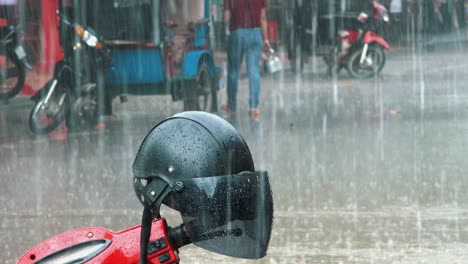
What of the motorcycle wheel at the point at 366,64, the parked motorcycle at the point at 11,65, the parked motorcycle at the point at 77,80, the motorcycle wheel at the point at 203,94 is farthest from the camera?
the motorcycle wheel at the point at 366,64

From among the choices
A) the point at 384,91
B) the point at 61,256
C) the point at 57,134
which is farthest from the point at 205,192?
the point at 384,91

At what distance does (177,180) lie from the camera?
10.1 feet

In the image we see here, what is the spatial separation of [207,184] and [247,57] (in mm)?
11744

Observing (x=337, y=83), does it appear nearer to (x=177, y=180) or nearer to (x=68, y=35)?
(x=68, y=35)

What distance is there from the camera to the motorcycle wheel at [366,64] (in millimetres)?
20344

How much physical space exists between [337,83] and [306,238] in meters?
12.5

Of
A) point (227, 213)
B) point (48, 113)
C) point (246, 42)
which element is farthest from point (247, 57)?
point (227, 213)

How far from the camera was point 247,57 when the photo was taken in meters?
14.7

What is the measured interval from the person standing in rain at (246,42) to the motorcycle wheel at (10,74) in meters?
2.89

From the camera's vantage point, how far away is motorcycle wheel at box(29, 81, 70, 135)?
12.8 m

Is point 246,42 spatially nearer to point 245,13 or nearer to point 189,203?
point 245,13

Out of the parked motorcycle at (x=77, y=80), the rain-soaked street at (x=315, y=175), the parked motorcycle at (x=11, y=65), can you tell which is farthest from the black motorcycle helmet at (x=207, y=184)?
the parked motorcycle at (x=11, y=65)

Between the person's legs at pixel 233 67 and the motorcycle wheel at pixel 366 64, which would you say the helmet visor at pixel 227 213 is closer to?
the person's legs at pixel 233 67

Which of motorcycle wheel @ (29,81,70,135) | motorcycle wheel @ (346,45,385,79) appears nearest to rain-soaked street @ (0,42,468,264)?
Result: motorcycle wheel @ (29,81,70,135)
